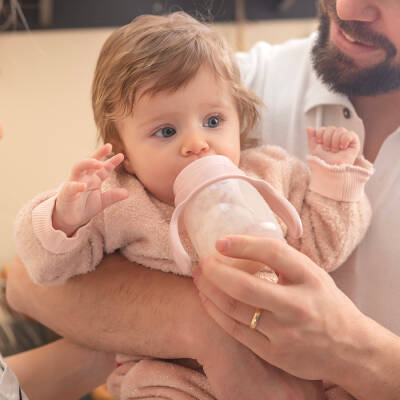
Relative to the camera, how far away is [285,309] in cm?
69

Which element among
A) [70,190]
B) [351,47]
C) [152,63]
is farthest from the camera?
[351,47]

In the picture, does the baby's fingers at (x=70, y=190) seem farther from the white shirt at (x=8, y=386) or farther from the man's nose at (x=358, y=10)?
the man's nose at (x=358, y=10)

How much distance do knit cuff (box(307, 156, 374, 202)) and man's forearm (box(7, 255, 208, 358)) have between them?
37 centimetres

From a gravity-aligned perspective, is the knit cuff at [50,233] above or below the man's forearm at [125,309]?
above

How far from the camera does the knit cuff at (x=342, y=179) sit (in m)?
1.02

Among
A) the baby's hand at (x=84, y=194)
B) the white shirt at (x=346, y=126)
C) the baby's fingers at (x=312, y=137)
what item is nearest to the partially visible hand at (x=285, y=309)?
the baby's hand at (x=84, y=194)

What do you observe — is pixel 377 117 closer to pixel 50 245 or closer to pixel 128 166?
pixel 128 166

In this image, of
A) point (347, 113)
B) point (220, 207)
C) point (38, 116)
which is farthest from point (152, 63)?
point (38, 116)

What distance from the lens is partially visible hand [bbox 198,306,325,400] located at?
829 mm

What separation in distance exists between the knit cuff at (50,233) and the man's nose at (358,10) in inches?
29.0

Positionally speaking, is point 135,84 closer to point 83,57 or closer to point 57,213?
point 57,213

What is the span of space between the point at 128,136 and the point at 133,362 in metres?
0.50

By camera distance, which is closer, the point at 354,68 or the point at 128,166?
the point at 128,166

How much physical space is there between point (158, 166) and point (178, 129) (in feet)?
0.28
